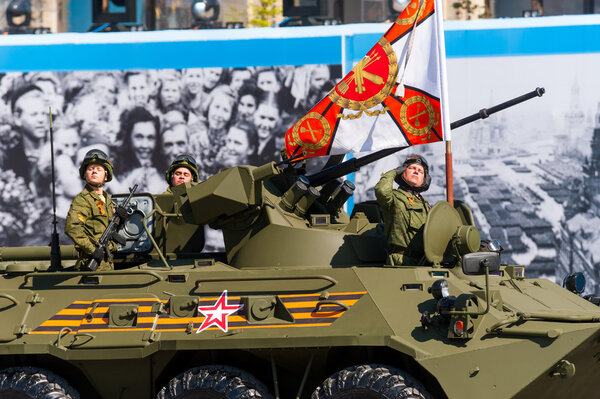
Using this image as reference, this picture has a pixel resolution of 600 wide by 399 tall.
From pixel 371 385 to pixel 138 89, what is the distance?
904 cm

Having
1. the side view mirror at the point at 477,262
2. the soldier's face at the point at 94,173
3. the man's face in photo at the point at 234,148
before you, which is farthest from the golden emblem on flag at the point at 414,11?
the man's face in photo at the point at 234,148

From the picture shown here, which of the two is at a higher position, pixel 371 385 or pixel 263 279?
pixel 263 279

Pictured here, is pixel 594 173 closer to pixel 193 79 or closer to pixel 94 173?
pixel 193 79

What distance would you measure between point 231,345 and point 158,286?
107cm

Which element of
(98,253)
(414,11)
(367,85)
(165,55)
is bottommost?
(98,253)

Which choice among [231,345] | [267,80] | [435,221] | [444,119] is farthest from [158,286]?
[267,80]

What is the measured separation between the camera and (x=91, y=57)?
16984 millimetres

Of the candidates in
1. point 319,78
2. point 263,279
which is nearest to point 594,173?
point 319,78

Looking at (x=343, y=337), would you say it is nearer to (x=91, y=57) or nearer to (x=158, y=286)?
(x=158, y=286)

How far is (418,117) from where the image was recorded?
11891 mm

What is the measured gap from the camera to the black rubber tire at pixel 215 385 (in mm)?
9641

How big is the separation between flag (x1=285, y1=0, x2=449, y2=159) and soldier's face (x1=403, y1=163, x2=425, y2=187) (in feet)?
3.76

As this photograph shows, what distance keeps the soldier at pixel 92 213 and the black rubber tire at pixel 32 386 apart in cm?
129

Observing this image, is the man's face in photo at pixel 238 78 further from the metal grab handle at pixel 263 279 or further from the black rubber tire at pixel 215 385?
the black rubber tire at pixel 215 385
